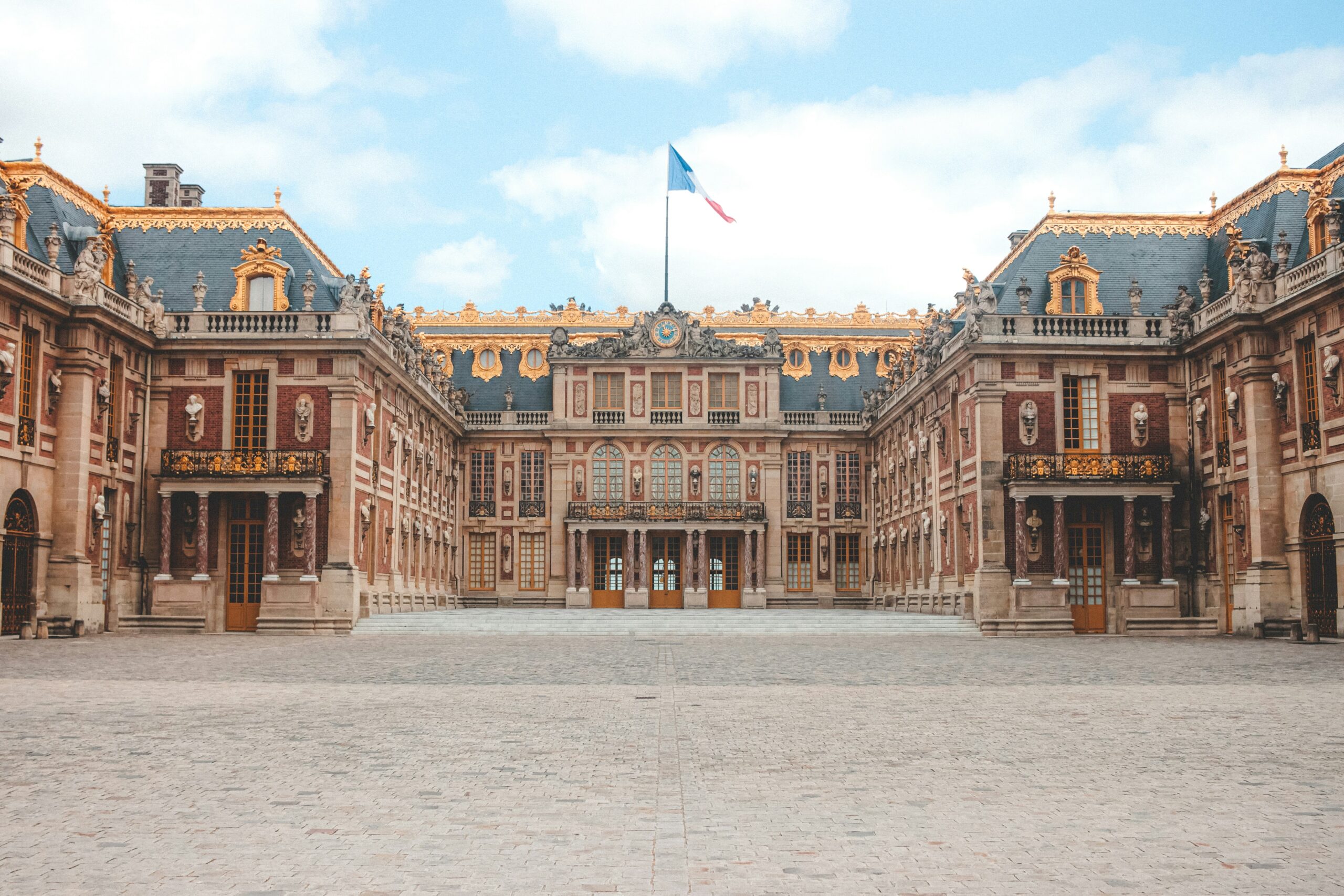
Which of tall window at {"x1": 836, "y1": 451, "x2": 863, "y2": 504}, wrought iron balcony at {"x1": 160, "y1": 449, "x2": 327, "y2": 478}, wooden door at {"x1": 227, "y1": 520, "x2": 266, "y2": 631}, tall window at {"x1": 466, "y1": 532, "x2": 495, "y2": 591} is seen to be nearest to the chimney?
wrought iron balcony at {"x1": 160, "y1": 449, "x2": 327, "y2": 478}

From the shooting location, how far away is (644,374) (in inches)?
2199

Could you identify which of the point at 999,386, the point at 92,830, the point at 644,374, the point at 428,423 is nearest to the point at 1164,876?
the point at 92,830

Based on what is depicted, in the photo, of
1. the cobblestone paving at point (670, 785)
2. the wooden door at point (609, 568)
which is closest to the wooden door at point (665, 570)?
the wooden door at point (609, 568)

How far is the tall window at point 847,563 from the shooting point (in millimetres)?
56000

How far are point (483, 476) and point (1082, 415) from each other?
94.7 feet

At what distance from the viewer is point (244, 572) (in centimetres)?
3512

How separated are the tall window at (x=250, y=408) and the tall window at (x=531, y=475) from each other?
21.1 m

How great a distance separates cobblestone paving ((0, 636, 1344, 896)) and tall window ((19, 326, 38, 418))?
13.1 metres

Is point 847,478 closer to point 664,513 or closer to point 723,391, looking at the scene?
point 723,391

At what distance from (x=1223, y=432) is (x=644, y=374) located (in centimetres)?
2773

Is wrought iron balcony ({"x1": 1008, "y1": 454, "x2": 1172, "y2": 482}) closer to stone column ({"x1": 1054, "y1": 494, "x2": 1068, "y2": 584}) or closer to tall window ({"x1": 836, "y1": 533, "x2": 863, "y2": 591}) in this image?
stone column ({"x1": 1054, "y1": 494, "x2": 1068, "y2": 584})

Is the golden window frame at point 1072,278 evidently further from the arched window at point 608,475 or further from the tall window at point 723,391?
the arched window at point 608,475

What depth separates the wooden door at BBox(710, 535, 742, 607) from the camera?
5453cm

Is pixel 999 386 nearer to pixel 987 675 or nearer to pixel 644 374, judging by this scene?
pixel 987 675
